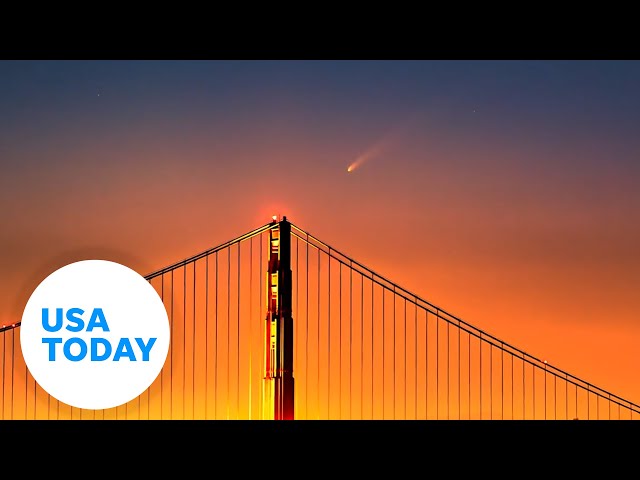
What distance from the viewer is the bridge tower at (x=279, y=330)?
1582cm

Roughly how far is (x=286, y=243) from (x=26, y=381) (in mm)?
8491

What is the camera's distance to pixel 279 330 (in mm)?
16453

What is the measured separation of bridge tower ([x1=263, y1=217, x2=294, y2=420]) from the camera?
51.9ft
